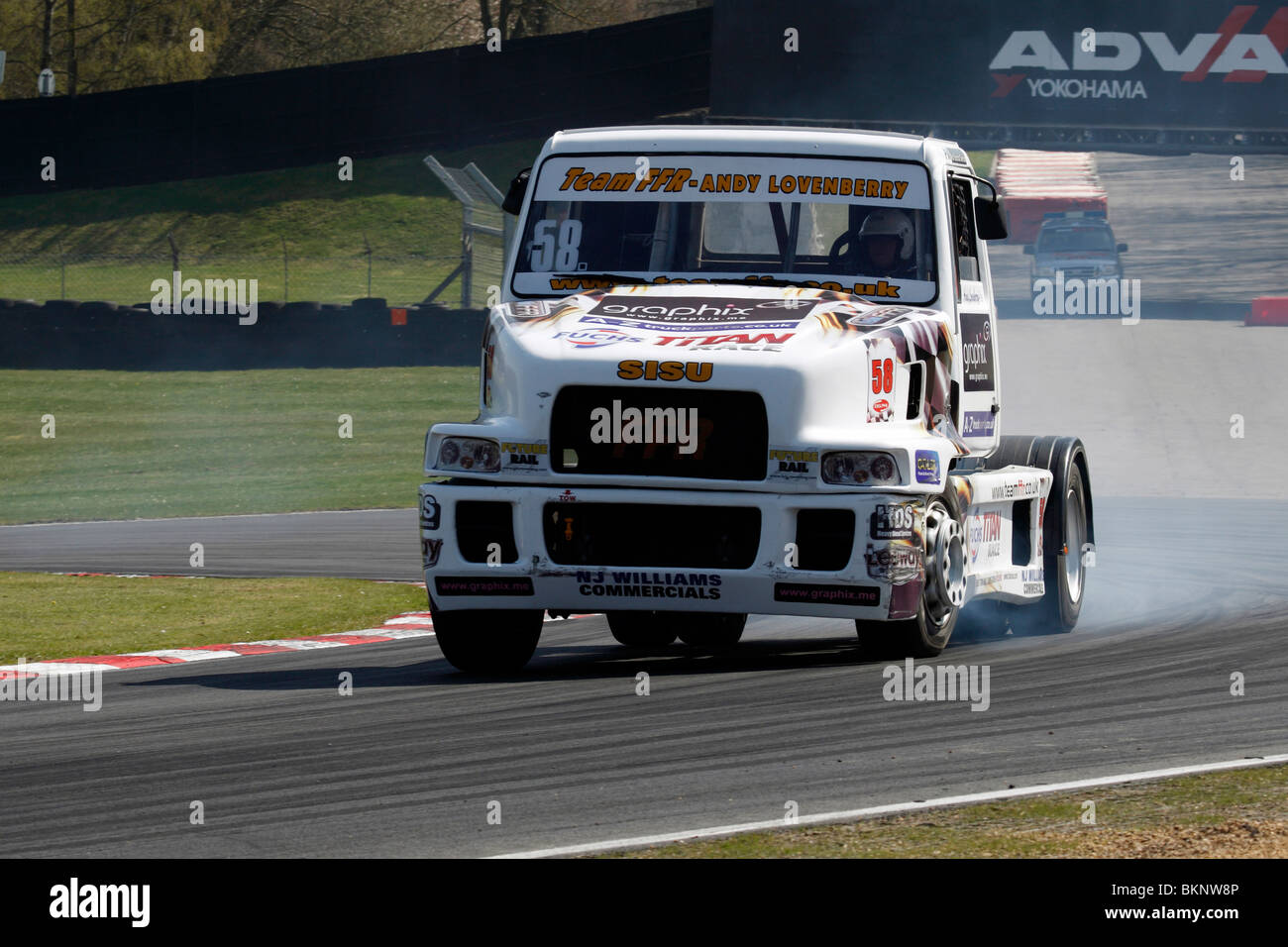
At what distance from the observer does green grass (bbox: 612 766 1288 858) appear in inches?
230

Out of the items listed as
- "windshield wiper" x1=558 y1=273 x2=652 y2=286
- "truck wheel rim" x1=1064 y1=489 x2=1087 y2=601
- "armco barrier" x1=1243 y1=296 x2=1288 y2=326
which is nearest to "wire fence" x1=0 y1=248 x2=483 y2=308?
"armco barrier" x1=1243 y1=296 x2=1288 y2=326

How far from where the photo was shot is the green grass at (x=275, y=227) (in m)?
45.7

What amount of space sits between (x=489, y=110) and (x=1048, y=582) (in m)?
36.1

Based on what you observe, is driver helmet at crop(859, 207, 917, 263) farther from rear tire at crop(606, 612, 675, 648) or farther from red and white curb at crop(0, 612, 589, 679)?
red and white curb at crop(0, 612, 589, 679)

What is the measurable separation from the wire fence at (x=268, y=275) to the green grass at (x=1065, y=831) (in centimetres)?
3330

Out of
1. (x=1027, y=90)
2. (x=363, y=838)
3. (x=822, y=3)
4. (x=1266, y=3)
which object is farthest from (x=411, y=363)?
(x=363, y=838)

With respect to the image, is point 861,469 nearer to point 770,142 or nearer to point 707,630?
point 770,142

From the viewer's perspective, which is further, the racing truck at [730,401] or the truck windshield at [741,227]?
the truck windshield at [741,227]

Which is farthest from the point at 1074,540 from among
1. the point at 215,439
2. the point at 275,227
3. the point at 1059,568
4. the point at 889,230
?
the point at 275,227

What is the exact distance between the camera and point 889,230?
9945 millimetres

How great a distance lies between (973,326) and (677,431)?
2304 millimetres

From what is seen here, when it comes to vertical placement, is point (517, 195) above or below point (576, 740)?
above

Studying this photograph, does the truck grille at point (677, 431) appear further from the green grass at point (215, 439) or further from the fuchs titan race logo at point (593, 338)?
the green grass at point (215, 439)

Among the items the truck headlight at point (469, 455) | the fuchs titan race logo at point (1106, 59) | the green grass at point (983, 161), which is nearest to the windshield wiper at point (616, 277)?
the truck headlight at point (469, 455)
